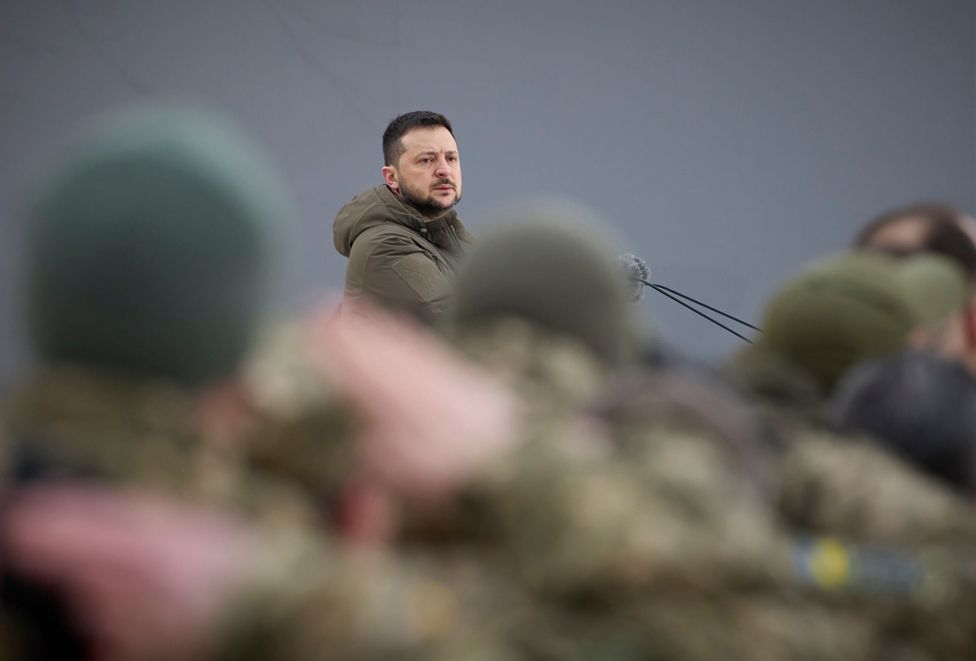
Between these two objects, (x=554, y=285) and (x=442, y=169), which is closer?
(x=554, y=285)

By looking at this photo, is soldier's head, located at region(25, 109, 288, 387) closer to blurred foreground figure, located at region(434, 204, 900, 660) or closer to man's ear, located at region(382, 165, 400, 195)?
blurred foreground figure, located at region(434, 204, 900, 660)

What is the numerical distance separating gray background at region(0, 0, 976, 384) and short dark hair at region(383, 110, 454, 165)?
0.88 m

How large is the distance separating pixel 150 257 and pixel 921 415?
45 cm

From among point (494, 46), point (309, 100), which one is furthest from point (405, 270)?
point (494, 46)

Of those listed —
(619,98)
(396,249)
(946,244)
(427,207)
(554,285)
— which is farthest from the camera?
(619,98)

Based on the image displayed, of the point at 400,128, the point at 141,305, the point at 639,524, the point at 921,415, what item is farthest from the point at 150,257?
the point at 400,128

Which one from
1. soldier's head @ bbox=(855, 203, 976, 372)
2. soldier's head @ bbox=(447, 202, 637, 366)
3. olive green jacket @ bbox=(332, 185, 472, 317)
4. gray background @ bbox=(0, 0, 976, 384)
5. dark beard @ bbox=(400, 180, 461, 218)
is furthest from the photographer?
gray background @ bbox=(0, 0, 976, 384)

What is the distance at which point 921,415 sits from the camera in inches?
24.8

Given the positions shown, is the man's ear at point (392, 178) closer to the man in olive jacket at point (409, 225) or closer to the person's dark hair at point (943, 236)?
the man in olive jacket at point (409, 225)

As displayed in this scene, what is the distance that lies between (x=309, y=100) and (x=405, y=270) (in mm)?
1308

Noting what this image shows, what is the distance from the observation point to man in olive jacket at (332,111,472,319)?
1803 millimetres

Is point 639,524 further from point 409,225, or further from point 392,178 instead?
point 392,178

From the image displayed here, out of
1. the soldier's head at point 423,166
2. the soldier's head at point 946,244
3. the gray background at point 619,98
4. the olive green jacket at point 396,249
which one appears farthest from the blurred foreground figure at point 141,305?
the gray background at point 619,98

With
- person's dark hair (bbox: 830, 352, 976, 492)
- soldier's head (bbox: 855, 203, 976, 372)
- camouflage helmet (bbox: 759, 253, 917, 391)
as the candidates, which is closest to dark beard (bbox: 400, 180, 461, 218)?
soldier's head (bbox: 855, 203, 976, 372)
